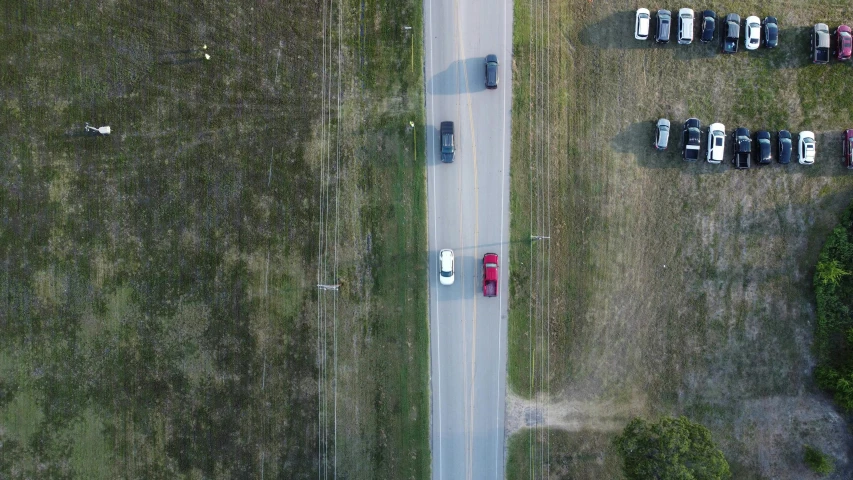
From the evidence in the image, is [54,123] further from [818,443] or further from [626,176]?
[818,443]

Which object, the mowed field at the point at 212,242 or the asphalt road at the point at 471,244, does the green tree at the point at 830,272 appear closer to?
the asphalt road at the point at 471,244

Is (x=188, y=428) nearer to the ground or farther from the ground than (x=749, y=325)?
nearer to the ground

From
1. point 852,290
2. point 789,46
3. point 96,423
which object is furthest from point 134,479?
point 789,46

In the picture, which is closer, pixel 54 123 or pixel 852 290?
pixel 852 290

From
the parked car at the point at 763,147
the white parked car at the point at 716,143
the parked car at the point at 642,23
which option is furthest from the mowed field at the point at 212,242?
the parked car at the point at 763,147

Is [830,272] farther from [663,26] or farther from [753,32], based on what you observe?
[663,26]

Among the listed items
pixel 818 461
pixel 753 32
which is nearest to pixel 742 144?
pixel 753 32

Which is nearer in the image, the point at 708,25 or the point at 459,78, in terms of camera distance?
the point at 708,25
